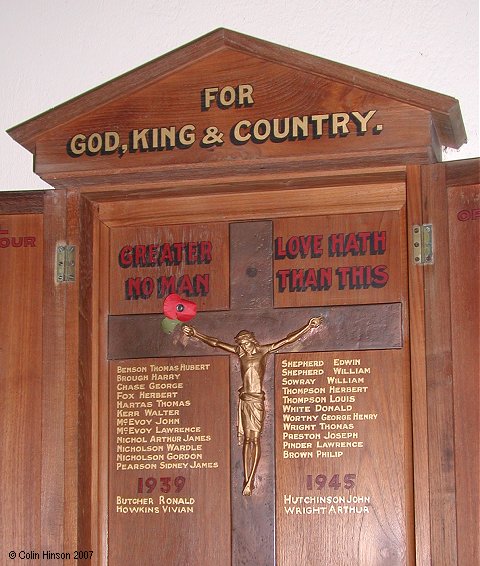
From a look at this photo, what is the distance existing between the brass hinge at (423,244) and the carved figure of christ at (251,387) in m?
0.27

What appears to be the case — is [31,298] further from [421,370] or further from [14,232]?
[421,370]

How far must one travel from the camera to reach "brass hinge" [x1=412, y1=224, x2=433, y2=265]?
2.58 meters

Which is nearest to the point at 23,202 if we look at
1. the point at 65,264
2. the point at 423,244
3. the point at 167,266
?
the point at 65,264

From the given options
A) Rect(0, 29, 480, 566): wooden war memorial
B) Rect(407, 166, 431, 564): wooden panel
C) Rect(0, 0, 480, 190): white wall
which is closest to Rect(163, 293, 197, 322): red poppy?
Rect(0, 29, 480, 566): wooden war memorial

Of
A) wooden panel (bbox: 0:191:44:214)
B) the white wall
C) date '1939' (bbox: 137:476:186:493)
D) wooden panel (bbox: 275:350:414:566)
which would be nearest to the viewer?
wooden panel (bbox: 275:350:414:566)

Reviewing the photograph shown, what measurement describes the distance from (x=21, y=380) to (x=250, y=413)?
1.85ft

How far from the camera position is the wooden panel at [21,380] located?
270cm

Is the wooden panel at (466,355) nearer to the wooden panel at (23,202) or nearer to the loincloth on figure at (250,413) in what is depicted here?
the loincloth on figure at (250,413)

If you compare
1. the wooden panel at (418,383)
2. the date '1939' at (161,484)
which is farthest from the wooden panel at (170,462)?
the wooden panel at (418,383)

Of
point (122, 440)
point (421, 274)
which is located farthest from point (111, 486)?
point (421, 274)

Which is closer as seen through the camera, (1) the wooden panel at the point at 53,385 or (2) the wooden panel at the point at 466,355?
(2) the wooden panel at the point at 466,355

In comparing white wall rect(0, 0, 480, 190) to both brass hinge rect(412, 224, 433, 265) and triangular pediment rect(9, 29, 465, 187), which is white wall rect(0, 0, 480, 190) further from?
brass hinge rect(412, 224, 433, 265)

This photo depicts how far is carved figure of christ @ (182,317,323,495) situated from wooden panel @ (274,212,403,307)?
0.08 m

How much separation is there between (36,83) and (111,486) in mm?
1259
